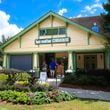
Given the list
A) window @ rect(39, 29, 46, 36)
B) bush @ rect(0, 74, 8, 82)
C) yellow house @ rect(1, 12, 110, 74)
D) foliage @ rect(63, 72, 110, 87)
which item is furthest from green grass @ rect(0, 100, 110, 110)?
window @ rect(39, 29, 46, 36)

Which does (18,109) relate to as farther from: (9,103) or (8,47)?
(8,47)

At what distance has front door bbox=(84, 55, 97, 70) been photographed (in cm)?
2791

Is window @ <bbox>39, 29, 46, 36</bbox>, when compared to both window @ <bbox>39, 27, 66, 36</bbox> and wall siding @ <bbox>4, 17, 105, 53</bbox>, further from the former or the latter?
wall siding @ <bbox>4, 17, 105, 53</bbox>

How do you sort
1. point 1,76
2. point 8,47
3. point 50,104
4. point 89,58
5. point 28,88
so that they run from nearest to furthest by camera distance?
point 50,104 → point 28,88 → point 1,76 → point 89,58 → point 8,47

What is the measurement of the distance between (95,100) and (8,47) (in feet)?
54.8

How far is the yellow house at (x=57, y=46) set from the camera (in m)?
26.5

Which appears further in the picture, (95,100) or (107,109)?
(95,100)

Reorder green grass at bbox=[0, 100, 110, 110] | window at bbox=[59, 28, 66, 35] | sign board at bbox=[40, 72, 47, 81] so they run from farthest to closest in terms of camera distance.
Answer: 1. window at bbox=[59, 28, 66, 35]
2. sign board at bbox=[40, 72, 47, 81]
3. green grass at bbox=[0, 100, 110, 110]

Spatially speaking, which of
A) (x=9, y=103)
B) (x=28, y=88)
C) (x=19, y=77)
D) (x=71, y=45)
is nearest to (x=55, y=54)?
(x=71, y=45)

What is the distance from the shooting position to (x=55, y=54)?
2962cm

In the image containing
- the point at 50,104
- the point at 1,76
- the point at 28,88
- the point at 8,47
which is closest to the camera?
the point at 50,104

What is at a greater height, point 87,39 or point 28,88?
point 87,39

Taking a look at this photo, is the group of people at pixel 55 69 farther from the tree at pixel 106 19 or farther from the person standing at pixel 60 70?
the tree at pixel 106 19

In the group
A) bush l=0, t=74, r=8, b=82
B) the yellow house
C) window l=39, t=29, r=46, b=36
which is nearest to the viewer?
bush l=0, t=74, r=8, b=82
